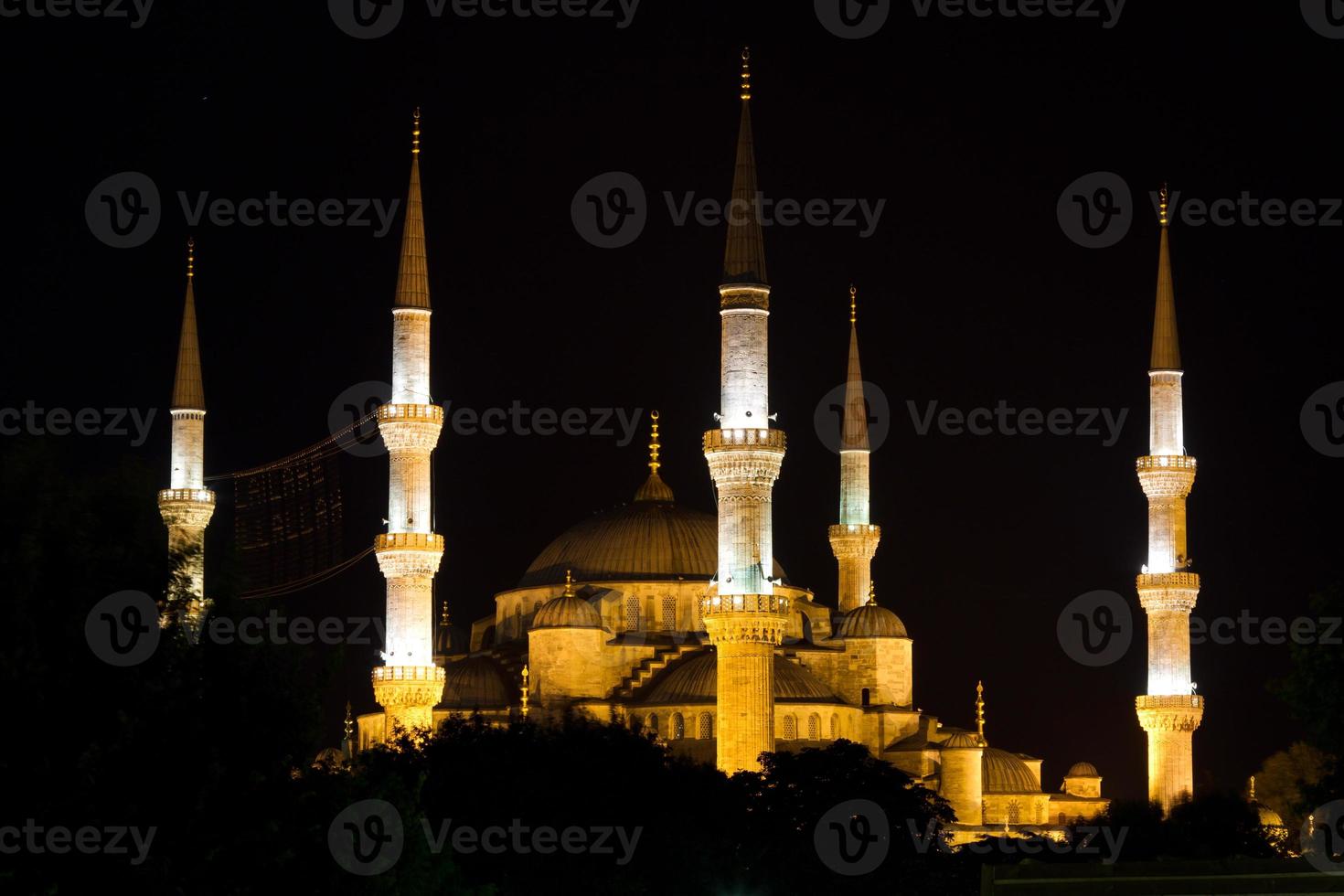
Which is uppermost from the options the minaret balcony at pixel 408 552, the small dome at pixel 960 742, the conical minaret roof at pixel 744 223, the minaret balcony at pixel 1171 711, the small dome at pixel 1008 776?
the conical minaret roof at pixel 744 223

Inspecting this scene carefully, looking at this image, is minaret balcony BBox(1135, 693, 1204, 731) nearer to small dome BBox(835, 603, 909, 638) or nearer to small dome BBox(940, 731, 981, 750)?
small dome BBox(940, 731, 981, 750)

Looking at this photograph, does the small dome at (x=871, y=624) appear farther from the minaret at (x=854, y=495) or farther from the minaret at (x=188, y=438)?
the minaret at (x=188, y=438)

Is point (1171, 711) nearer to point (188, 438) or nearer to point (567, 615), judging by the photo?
point (567, 615)

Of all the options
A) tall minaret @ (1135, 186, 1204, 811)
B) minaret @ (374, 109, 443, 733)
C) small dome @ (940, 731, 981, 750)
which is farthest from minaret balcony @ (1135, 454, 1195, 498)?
minaret @ (374, 109, 443, 733)

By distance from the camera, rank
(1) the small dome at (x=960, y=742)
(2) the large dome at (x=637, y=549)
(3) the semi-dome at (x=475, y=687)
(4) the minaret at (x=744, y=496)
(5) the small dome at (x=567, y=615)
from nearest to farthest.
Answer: (4) the minaret at (x=744, y=496) → (1) the small dome at (x=960, y=742) → (3) the semi-dome at (x=475, y=687) → (5) the small dome at (x=567, y=615) → (2) the large dome at (x=637, y=549)

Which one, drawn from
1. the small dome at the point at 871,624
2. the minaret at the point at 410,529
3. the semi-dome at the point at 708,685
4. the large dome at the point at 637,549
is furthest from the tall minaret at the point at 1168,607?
the minaret at the point at 410,529

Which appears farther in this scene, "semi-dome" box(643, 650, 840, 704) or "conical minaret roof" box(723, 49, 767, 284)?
"semi-dome" box(643, 650, 840, 704)

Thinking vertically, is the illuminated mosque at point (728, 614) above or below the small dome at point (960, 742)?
above
